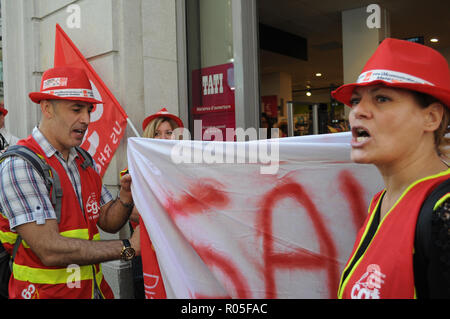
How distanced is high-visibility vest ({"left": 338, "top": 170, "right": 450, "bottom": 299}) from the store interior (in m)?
3.42

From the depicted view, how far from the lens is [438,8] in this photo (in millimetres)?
8656

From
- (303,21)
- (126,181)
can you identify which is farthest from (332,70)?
(126,181)

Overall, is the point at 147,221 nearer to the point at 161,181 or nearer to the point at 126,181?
the point at 161,181

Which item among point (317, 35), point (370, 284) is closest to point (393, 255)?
point (370, 284)

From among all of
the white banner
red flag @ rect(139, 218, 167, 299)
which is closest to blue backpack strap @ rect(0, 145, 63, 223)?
red flag @ rect(139, 218, 167, 299)

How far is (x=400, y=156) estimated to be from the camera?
4.20 ft

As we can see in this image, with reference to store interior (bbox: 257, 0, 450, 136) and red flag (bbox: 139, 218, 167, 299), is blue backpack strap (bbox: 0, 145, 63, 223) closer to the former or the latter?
red flag (bbox: 139, 218, 167, 299)

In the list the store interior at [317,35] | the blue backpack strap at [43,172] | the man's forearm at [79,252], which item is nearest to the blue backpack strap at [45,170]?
the blue backpack strap at [43,172]

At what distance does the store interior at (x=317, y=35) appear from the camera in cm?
789

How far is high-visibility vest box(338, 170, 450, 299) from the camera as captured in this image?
1102 millimetres

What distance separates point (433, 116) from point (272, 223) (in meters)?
0.81

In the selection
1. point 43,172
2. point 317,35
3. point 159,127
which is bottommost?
point 43,172

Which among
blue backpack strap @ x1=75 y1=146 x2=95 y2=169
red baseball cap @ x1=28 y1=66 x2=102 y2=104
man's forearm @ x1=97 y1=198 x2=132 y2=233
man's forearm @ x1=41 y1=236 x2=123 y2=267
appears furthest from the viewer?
man's forearm @ x1=97 y1=198 x2=132 y2=233

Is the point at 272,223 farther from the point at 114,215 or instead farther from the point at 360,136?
the point at 114,215
